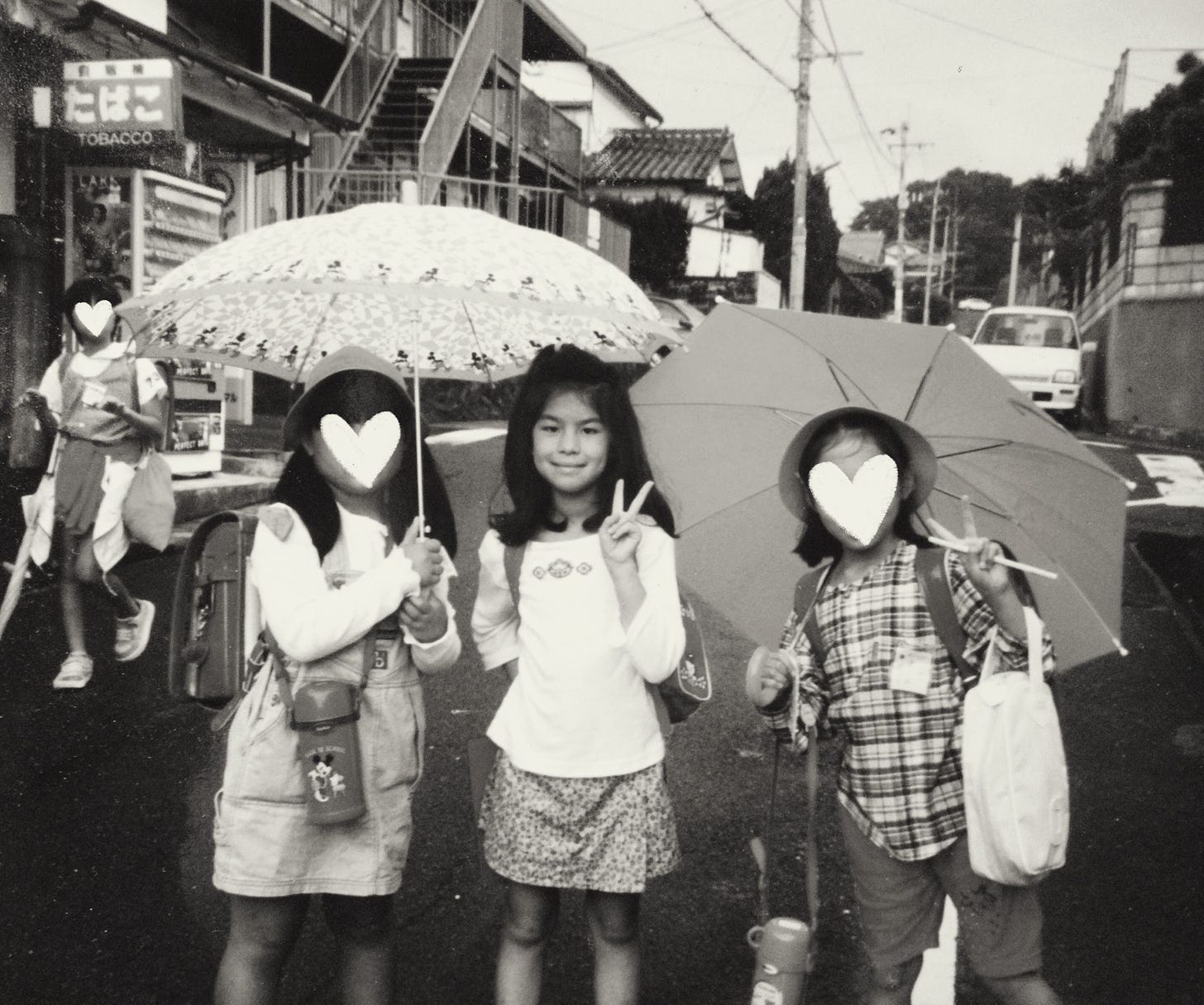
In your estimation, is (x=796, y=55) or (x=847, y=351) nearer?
(x=847, y=351)

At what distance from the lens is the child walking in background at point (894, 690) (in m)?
2.43

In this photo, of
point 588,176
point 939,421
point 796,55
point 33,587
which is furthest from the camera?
point 588,176

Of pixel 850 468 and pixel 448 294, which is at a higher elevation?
pixel 448 294

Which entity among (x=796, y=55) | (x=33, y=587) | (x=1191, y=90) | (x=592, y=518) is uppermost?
(x=796, y=55)

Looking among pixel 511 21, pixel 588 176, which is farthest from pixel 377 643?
pixel 588 176

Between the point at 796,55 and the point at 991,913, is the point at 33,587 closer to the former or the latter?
the point at 991,913

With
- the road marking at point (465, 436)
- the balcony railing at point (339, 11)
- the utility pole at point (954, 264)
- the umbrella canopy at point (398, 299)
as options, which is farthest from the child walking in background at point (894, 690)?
the utility pole at point (954, 264)

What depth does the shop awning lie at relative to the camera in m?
9.90

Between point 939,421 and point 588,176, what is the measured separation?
33796 millimetres

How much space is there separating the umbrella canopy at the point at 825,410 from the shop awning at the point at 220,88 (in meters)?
8.31

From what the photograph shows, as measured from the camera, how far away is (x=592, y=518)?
8.89 feet

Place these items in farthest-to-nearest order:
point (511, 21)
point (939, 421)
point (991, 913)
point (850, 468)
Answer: point (511, 21) → point (939, 421) → point (850, 468) → point (991, 913)

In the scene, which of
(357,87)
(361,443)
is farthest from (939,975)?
(357,87)

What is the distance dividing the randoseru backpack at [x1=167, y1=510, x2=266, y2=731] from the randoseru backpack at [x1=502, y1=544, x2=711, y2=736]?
0.59 metres
